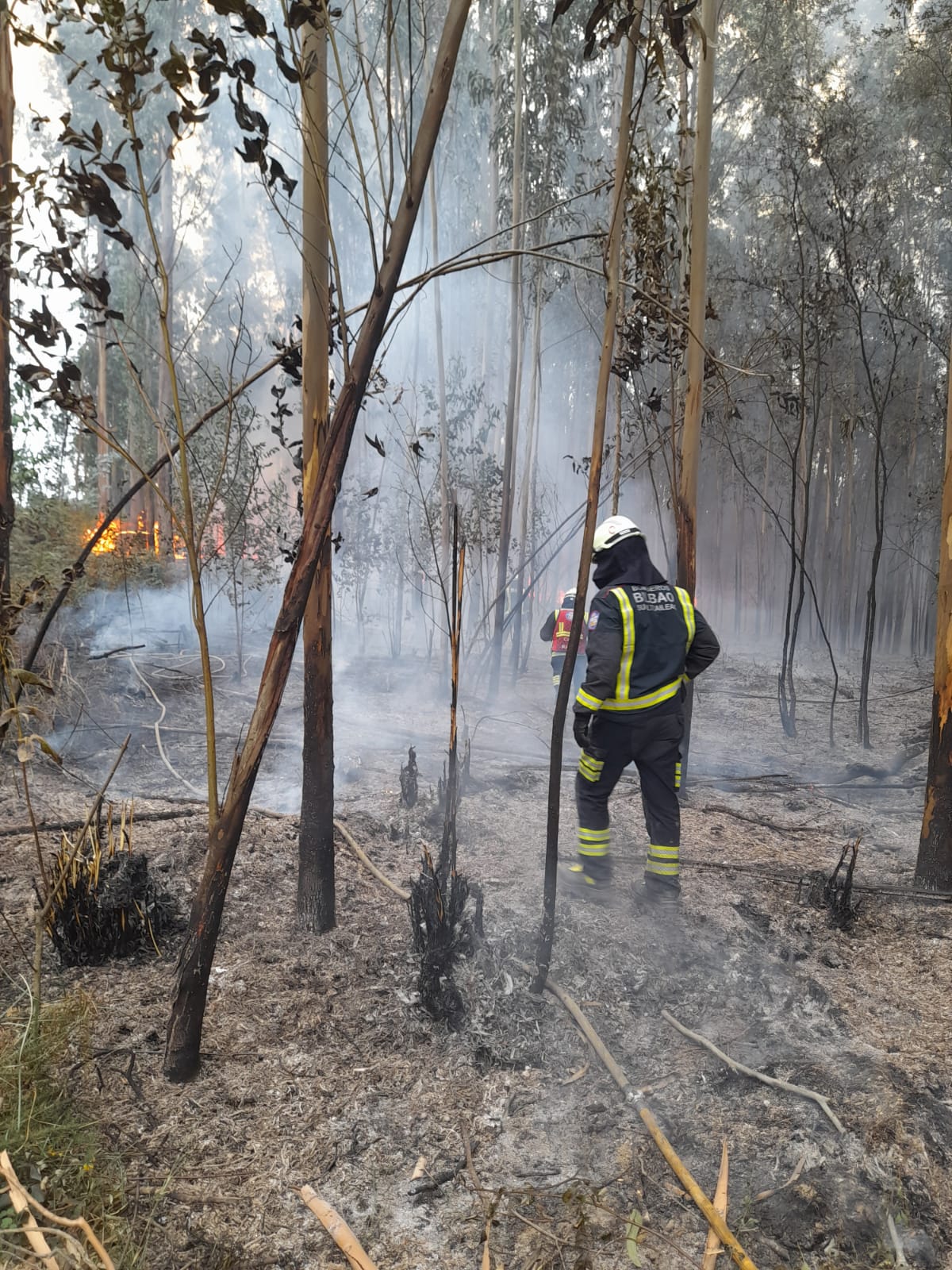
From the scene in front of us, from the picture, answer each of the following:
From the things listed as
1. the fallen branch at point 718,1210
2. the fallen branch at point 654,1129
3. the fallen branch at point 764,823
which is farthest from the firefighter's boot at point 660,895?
the fallen branch at point 764,823

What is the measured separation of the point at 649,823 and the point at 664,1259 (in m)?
2.30

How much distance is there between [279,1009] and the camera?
2.89 metres

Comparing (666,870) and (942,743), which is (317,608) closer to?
(666,870)

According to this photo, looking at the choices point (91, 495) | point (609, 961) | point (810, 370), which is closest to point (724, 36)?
point (810, 370)

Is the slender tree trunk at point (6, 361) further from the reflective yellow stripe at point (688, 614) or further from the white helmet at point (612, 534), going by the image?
the reflective yellow stripe at point (688, 614)

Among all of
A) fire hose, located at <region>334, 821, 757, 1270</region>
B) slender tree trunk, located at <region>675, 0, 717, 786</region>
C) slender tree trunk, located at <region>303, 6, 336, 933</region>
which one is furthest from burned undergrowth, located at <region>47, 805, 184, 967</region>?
slender tree trunk, located at <region>675, 0, 717, 786</region>

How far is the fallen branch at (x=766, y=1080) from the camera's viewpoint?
2434 millimetres

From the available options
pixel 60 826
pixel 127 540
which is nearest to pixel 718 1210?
pixel 60 826

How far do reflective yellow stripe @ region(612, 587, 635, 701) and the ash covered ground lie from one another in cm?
109

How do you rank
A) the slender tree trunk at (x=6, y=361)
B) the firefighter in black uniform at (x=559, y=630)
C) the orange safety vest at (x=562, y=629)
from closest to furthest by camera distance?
1. the slender tree trunk at (x=6, y=361)
2. the firefighter in black uniform at (x=559, y=630)
3. the orange safety vest at (x=562, y=629)

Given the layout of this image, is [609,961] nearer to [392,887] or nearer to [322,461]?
[392,887]

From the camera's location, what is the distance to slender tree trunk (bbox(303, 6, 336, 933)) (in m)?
3.04

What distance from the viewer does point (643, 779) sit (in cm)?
420

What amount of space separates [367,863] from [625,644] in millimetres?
1741
